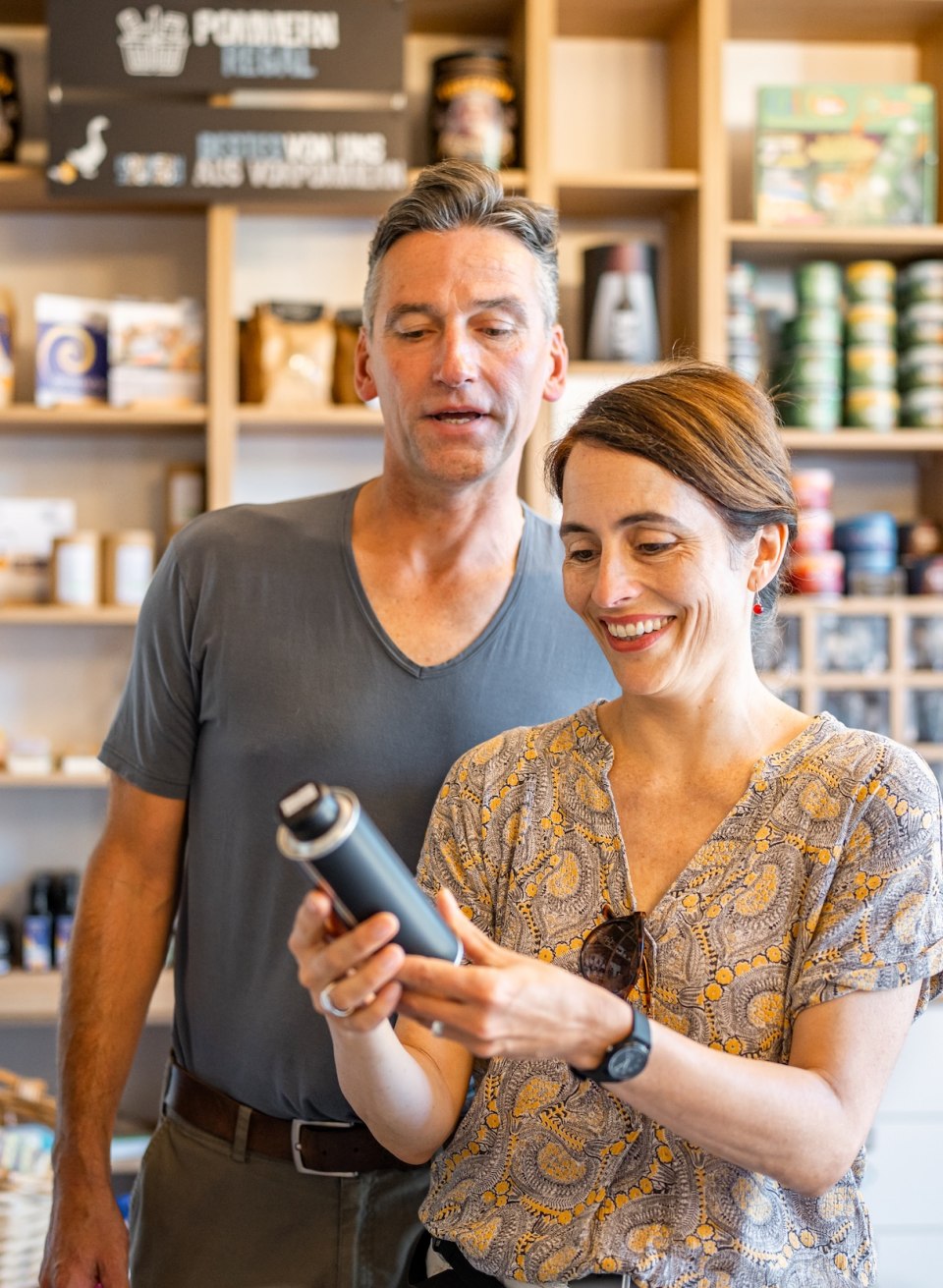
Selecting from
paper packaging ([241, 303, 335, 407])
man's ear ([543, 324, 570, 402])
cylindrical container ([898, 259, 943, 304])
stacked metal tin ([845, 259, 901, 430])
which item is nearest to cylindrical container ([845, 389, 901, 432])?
stacked metal tin ([845, 259, 901, 430])

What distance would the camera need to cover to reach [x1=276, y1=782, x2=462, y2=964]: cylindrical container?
0.76 m

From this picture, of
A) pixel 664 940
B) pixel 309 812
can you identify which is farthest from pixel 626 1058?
pixel 309 812

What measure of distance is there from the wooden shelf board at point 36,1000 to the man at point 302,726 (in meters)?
1.18

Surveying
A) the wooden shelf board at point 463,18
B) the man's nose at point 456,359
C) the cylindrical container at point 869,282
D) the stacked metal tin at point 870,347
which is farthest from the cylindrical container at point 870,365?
the man's nose at point 456,359

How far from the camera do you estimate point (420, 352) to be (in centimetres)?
136

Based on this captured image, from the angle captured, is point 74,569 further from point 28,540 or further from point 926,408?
point 926,408

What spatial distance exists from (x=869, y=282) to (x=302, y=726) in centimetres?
199

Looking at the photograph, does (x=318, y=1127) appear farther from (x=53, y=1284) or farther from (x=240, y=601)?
(x=240, y=601)

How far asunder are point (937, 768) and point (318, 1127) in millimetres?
2000

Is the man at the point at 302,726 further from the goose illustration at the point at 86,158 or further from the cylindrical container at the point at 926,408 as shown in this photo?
the cylindrical container at the point at 926,408

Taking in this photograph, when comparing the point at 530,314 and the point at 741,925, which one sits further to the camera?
the point at 530,314

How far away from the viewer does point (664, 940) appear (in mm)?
1069

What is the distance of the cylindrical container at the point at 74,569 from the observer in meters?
2.76

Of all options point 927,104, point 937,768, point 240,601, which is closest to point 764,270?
point 927,104
